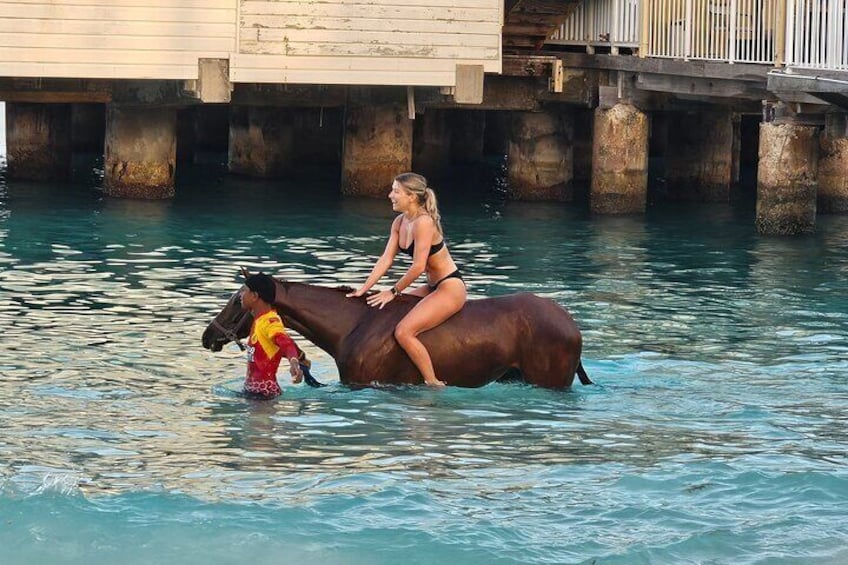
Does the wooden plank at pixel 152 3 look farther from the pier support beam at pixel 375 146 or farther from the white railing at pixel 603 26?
the white railing at pixel 603 26

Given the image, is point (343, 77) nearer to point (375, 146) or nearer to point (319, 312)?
point (375, 146)

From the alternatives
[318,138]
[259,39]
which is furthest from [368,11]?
[318,138]

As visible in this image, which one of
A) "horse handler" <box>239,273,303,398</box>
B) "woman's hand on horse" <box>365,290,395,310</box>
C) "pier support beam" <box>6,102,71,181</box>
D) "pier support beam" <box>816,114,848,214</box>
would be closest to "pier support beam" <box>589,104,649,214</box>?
"pier support beam" <box>816,114,848,214</box>

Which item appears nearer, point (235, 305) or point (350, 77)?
point (235, 305)

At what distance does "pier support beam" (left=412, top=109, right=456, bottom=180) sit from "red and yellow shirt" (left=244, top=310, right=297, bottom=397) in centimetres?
2189

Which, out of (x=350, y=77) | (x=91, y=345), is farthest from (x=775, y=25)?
(x=91, y=345)

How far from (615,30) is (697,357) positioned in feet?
44.1

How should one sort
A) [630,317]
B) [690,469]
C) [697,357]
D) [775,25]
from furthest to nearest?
[775,25], [630,317], [697,357], [690,469]

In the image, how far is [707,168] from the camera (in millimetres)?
31203

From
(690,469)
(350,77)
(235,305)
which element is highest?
(350,77)

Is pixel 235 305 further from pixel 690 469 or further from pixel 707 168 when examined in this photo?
pixel 707 168

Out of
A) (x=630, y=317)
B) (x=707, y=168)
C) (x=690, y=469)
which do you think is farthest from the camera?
(x=707, y=168)

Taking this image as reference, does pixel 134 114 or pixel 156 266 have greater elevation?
pixel 134 114

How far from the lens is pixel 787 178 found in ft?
81.0
